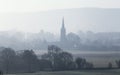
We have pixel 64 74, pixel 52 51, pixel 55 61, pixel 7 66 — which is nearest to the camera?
pixel 64 74

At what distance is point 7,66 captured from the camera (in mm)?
38844

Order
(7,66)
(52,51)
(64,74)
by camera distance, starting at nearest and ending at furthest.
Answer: (64,74) < (7,66) < (52,51)

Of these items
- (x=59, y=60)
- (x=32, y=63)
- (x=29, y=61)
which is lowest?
(x=32, y=63)

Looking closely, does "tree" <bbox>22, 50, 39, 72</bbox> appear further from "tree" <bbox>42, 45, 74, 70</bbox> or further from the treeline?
"tree" <bbox>42, 45, 74, 70</bbox>

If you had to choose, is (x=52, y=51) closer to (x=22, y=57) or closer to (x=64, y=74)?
(x=22, y=57)

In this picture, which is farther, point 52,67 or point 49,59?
point 49,59

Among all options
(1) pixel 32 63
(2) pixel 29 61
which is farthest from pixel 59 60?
(2) pixel 29 61

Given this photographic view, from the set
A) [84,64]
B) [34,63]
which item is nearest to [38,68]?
[34,63]

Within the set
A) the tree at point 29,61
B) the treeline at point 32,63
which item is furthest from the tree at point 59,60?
the tree at point 29,61

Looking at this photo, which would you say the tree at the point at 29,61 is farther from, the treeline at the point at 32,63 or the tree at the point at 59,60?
the tree at the point at 59,60

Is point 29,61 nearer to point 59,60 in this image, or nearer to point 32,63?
point 32,63

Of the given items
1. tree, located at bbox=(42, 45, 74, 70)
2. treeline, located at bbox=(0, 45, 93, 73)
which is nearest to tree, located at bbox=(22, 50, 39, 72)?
treeline, located at bbox=(0, 45, 93, 73)

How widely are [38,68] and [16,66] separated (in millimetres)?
1862

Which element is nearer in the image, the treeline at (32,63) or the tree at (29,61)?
the treeline at (32,63)
